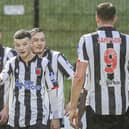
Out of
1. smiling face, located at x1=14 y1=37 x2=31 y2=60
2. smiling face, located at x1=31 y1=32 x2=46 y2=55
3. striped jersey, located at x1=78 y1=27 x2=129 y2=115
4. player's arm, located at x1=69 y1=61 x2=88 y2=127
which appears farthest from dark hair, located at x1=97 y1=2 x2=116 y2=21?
smiling face, located at x1=31 y1=32 x2=46 y2=55

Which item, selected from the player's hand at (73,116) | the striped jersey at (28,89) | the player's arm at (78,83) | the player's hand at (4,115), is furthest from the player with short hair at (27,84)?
the player's arm at (78,83)

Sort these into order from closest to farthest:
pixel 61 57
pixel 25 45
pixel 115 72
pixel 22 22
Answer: pixel 115 72, pixel 25 45, pixel 61 57, pixel 22 22

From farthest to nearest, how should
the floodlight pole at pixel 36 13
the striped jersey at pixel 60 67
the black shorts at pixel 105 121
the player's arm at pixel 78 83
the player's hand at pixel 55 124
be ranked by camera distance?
the floodlight pole at pixel 36 13 < the striped jersey at pixel 60 67 < the player's hand at pixel 55 124 < the black shorts at pixel 105 121 < the player's arm at pixel 78 83

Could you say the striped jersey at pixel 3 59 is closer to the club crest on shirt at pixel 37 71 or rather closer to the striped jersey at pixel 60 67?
the striped jersey at pixel 60 67

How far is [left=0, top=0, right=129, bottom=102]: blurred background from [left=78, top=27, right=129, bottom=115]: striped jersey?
205 inches

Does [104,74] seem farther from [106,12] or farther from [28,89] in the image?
[28,89]

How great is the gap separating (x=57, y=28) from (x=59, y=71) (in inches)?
267

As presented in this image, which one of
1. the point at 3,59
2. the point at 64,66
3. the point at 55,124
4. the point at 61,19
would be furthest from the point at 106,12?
the point at 61,19

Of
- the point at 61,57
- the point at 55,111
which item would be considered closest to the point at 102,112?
the point at 55,111

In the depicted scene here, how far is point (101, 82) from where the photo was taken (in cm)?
788

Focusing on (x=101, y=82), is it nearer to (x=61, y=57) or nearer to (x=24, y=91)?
(x=24, y=91)

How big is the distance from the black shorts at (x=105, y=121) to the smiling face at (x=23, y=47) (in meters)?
0.97

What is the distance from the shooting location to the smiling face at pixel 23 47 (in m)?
8.46

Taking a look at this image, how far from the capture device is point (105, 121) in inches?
313
